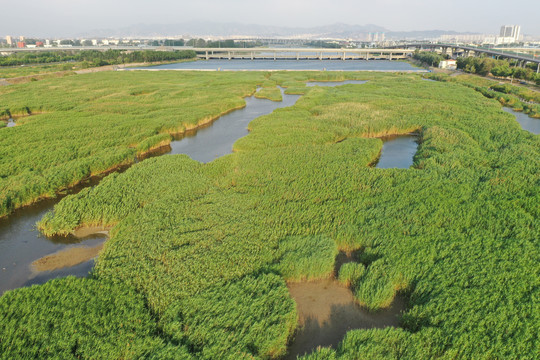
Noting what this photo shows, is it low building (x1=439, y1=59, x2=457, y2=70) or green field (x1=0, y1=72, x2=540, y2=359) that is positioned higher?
low building (x1=439, y1=59, x2=457, y2=70)

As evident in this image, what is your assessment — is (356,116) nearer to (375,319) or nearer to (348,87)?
(348,87)

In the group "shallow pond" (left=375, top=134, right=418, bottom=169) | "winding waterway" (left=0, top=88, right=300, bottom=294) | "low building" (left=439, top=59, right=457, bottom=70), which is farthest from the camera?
"low building" (left=439, top=59, right=457, bottom=70)

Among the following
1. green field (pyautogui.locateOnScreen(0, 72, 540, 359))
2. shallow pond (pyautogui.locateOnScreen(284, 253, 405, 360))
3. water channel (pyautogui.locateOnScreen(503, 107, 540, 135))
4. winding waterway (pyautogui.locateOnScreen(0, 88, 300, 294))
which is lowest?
shallow pond (pyautogui.locateOnScreen(284, 253, 405, 360))

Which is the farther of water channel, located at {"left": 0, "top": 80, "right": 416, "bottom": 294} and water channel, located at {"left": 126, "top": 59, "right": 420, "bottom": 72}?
water channel, located at {"left": 126, "top": 59, "right": 420, "bottom": 72}

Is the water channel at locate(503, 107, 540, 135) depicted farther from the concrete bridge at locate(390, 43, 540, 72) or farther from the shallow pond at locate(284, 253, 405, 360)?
the concrete bridge at locate(390, 43, 540, 72)

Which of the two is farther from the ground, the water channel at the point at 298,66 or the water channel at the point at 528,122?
the water channel at the point at 298,66

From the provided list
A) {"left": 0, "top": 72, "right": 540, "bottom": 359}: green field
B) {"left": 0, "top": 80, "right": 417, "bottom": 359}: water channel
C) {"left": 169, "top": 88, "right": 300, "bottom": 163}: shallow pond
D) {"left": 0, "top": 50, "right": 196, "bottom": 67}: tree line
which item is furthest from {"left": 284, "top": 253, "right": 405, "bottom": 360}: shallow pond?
{"left": 0, "top": 50, "right": 196, "bottom": 67}: tree line

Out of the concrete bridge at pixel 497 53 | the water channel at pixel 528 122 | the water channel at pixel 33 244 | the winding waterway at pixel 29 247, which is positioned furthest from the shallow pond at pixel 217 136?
the concrete bridge at pixel 497 53

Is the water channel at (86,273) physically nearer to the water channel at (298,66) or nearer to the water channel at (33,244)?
the water channel at (33,244)

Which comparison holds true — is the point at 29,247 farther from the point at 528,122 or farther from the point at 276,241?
the point at 528,122

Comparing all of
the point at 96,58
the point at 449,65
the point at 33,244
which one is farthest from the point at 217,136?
the point at 96,58
